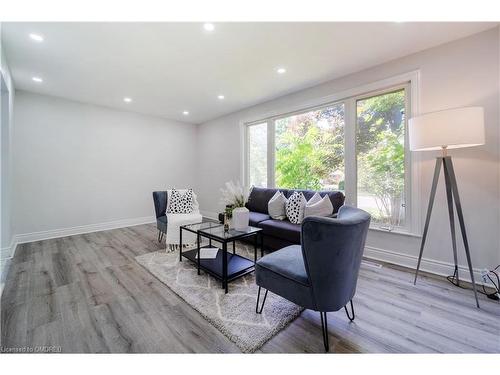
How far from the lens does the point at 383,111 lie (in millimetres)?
2824

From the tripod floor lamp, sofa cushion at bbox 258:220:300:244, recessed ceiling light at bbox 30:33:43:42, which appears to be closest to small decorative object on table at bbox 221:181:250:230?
sofa cushion at bbox 258:220:300:244

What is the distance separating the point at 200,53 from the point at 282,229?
7.85ft

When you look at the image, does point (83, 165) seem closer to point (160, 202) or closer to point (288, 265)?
point (160, 202)

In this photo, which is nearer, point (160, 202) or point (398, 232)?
point (398, 232)

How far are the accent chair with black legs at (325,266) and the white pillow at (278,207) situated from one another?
1700 millimetres

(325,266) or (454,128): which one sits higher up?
(454,128)

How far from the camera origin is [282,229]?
2.79 metres

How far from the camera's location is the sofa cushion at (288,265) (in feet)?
4.68

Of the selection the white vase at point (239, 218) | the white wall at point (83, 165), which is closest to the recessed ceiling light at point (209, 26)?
the white vase at point (239, 218)

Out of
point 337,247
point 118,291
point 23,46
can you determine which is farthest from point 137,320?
point 23,46

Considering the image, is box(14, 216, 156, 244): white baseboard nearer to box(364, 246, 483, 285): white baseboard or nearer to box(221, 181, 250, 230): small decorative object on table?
box(221, 181, 250, 230): small decorative object on table

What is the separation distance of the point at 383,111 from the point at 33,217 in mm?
5831

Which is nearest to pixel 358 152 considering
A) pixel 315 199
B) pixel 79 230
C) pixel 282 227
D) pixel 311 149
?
pixel 311 149
